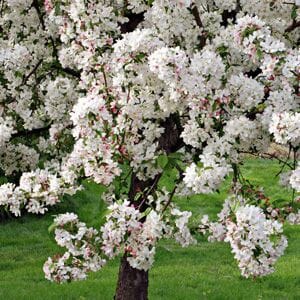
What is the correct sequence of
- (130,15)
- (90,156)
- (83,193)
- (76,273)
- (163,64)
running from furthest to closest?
(83,193) → (130,15) → (76,273) → (90,156) → (163,64)

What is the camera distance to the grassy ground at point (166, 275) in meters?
11.4

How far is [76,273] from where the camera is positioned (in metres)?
5.91

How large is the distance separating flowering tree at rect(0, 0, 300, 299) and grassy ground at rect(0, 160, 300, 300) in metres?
1.02

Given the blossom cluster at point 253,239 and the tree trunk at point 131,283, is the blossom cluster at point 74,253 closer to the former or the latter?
the blossom cluster at point 253,239

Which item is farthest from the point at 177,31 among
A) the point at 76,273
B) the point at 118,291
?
the point at 118,291

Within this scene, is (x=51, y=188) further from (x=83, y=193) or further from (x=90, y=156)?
(x=83, y=193)

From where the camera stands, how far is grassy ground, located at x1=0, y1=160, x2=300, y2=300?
11.4 metres

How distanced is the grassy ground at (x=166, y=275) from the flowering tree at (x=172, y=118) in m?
1.02

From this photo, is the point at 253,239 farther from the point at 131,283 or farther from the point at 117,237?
the point at 131,283

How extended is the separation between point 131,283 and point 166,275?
4.88 metres

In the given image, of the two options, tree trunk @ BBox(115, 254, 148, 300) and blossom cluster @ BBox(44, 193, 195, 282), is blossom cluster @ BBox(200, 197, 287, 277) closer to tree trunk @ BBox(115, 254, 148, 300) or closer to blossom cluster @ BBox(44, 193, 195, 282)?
blossom cluster @ BBox(44, 193, 195, 282)

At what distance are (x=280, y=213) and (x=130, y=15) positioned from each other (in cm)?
330

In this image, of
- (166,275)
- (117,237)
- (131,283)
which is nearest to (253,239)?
(117,237)

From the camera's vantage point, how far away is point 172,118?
6379 millimetres
